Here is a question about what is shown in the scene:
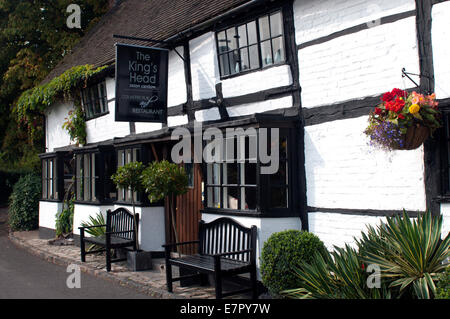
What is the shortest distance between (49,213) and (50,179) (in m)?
1.00

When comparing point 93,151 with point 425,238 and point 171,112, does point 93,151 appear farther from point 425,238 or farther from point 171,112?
point 425,238

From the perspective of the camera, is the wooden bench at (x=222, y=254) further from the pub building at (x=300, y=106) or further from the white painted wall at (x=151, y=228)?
the white painted wall at (x=151, y=228)

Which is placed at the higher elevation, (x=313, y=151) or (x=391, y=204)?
(x=313, y=151)

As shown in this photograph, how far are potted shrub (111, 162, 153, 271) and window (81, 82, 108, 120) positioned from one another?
398cm

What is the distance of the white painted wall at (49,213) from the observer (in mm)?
13304

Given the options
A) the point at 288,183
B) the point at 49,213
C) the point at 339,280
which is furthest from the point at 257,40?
the point at 49,213

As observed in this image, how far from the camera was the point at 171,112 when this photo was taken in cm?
972

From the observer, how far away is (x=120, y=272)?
8.62 m

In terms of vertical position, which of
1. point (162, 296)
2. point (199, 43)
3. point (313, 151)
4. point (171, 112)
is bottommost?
point (162, 296)

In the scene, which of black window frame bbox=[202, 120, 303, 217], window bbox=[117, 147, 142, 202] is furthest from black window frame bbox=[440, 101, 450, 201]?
window bbox=[117, 147, 142, 202]

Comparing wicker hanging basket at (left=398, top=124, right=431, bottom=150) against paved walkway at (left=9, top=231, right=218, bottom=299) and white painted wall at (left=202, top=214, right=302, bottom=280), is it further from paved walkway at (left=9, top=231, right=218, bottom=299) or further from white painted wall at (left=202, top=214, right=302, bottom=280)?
paved walkway at (left=9, top=231, right=218, bottom=299)

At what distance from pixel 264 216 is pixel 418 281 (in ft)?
8.32

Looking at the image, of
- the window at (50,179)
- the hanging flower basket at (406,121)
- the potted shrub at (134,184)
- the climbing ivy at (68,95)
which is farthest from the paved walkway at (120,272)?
the hanging flower basket at (406,121)
